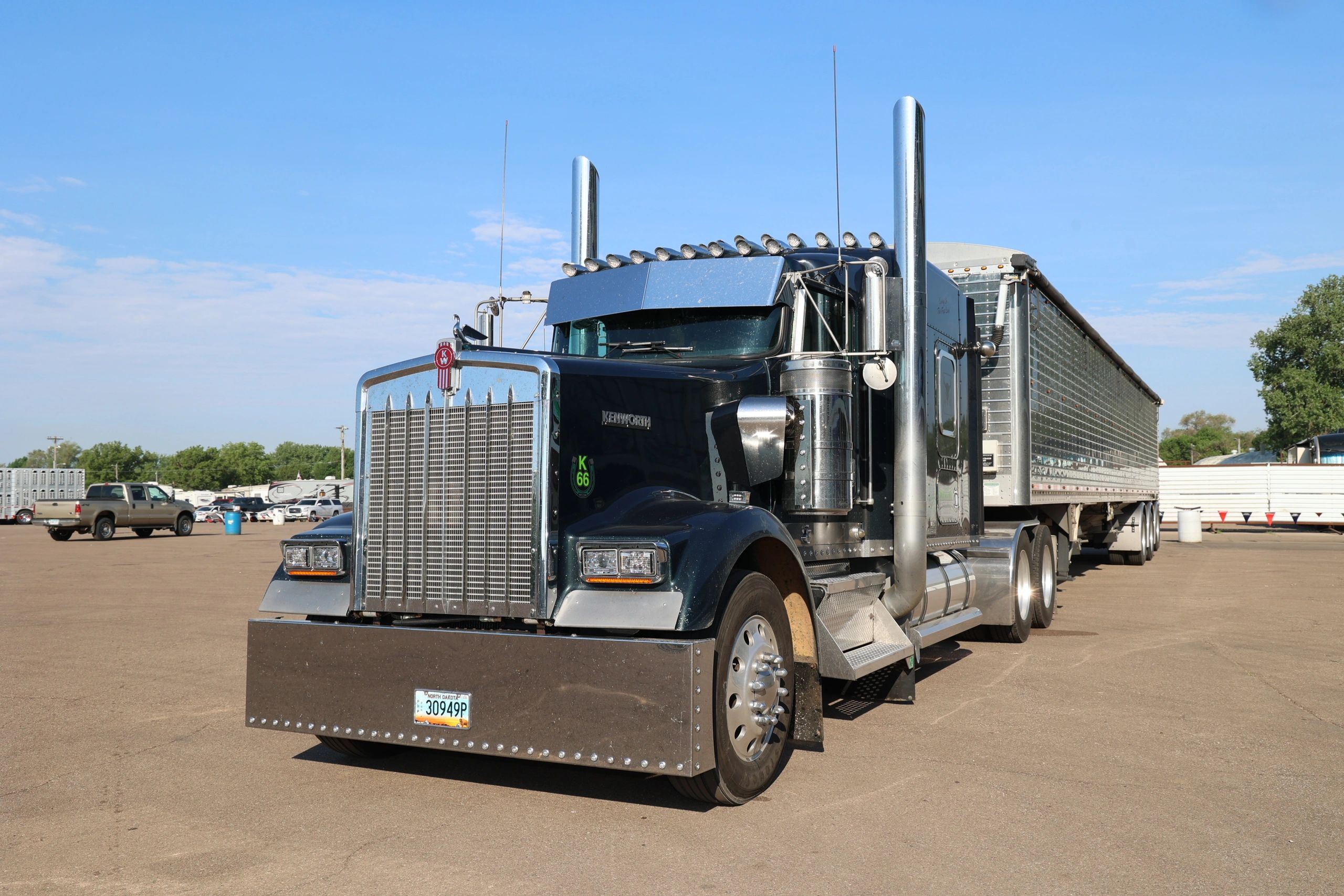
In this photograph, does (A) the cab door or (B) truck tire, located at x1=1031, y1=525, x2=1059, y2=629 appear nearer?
(B) truck tire, located at x1=1031, y1=525, x2=1059, y2=629

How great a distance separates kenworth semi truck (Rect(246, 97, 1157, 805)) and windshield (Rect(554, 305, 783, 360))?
0.05ft

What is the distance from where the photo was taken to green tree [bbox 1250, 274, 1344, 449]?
63.8 m

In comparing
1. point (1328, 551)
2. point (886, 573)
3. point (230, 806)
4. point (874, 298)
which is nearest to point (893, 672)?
point (886, 573)

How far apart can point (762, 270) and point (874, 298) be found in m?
0.69

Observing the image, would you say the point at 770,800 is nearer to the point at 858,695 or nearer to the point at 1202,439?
the point at 858,695

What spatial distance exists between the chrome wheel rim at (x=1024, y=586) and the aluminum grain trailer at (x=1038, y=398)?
32cm

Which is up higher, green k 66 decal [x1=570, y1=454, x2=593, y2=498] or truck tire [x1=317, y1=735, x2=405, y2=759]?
green k 66 decal [x1=570, y1=454, x2=593, y2=498]

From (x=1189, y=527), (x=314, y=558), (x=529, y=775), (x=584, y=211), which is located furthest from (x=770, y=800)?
(x=1189, y=527)

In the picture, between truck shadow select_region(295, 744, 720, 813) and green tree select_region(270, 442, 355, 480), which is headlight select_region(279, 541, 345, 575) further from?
green tree select_region(270, 442, 355, 480)

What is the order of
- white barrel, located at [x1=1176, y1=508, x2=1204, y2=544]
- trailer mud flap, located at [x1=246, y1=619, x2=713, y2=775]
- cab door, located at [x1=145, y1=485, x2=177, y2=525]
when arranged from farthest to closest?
1. cab door, located at [x1=145, y1=485, x2=177, y2=525]
2. white barrel, located at [x1=1176, y1=508, x2=1204, y2=544]
3. trailer mud flap, located at [x1=246, y1=619, x2=713, y2=775]

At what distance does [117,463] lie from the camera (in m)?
128

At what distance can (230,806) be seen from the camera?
4.88m

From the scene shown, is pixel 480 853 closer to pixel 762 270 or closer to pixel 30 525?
pixel 762 270

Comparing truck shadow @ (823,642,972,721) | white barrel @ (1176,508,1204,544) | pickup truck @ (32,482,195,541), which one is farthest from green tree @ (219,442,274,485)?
truck shadow @ (823,642,972,721)
